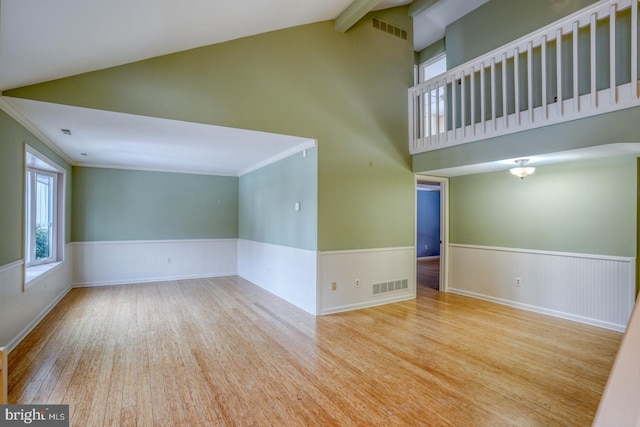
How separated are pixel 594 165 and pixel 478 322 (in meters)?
2.60

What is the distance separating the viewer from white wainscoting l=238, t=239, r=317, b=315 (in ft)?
15.2

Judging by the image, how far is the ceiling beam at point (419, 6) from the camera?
5.30 metres

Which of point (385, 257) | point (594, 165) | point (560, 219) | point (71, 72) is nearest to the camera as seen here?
point (71, 72)

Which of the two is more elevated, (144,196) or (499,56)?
(499,56)

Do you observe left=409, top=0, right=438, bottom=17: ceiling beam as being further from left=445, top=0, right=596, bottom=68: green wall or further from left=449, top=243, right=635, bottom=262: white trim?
left=449, top=243, right=635, bottom=262: white trim

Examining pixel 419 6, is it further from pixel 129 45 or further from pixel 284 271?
pixel 284 271

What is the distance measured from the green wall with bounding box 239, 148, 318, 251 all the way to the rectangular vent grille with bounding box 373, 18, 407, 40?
102 inches

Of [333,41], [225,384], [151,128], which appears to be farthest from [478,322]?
[151,128]

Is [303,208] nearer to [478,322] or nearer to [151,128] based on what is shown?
Result: [151,128]

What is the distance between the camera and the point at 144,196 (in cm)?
680

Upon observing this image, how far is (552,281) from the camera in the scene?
457cm

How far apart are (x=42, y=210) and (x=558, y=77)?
7.45 m

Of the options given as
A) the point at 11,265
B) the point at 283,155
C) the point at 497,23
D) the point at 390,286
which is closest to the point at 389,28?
the point at 497,23

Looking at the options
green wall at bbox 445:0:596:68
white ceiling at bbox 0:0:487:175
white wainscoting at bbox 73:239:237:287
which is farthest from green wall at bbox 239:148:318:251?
green wall at bbox 445:0:596:68
